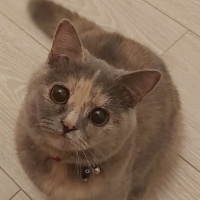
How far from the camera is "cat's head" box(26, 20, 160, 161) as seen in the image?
2.46 ft

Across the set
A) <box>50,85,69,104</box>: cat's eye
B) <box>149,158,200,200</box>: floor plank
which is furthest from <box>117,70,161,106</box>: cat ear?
<box>149,158,200,200</box>: floor plank

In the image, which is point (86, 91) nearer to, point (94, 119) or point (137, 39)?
point (94, 119)

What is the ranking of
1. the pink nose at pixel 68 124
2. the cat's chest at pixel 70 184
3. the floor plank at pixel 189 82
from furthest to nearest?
the floor plank at pixel 189 82, the cat's chest at pixel 70 184, the pink nose at pixel 68 124

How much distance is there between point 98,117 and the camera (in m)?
0.77

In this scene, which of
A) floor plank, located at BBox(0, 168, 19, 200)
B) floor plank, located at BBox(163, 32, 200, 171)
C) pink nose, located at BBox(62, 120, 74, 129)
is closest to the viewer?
pink nose, located at BBox(62, 120, 74, 129)

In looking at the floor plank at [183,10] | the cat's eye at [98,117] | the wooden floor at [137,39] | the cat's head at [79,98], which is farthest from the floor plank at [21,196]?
the floor plank at [183,10]

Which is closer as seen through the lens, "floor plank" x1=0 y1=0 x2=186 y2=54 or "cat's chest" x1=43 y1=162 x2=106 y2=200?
"cat's chest" x1=43 y1=162 x2=106 y2=200

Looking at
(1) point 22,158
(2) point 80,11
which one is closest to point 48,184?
(1) point 22,158

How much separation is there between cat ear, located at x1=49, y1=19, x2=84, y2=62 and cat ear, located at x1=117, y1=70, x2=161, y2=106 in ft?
0.32

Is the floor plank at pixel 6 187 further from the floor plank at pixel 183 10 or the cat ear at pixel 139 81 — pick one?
the floor plank at pixel 183 10

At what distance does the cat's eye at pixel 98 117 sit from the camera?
765 mm

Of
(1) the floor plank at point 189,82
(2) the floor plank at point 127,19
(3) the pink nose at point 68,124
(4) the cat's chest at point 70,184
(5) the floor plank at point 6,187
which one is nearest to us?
(3) the pink nose at point 68,124

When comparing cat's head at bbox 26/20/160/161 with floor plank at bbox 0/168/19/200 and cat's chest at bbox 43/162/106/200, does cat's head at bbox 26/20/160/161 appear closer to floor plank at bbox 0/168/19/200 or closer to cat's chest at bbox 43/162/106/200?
cat's chest at bbox 43/162/106/200

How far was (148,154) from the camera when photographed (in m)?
1.04
